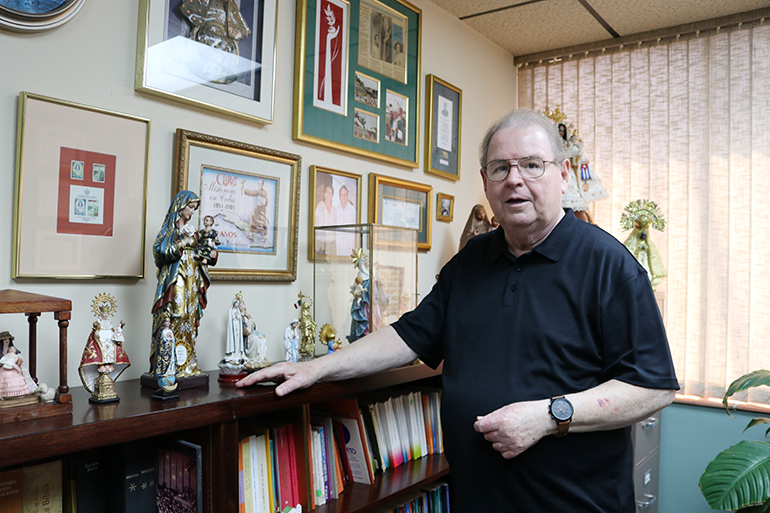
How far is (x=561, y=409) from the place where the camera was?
127 cm

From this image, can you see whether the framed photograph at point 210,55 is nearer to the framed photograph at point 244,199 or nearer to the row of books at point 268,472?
the framed photograph at point 244,199

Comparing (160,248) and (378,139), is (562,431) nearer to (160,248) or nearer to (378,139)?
(160,248)

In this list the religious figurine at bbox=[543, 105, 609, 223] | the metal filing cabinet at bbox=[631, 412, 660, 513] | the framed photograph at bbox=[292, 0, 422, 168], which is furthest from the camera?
the religious figurine at bbox=[543, 105, 609, 223]

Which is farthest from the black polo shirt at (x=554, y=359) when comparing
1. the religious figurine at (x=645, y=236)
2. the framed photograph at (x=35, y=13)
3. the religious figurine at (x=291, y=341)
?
the religious figurine at (x=645, y=236)

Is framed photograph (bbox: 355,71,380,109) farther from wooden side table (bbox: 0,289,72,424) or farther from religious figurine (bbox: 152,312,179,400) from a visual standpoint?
wooden side table (bbox: 0,289,72,424)

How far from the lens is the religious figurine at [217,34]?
168cm

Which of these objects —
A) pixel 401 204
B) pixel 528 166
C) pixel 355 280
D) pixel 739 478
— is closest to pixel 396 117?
pixel 401 204

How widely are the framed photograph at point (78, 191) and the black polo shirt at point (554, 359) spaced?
0.90 meters

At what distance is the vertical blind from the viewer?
2791mm

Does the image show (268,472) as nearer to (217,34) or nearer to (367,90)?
(217,34)

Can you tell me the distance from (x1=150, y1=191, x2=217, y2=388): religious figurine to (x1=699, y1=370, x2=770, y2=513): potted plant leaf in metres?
1.76

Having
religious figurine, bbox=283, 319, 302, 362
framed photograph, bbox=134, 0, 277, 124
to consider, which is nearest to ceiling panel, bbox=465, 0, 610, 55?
framed photograph, bbox=134, 0, 277, 124

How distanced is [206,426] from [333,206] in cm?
105

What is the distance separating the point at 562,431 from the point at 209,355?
1.01m
